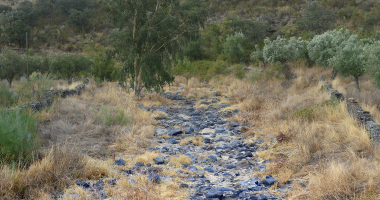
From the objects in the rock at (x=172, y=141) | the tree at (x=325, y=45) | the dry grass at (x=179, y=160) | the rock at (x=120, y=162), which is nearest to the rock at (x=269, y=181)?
the dry grass at (x=179, y=160)

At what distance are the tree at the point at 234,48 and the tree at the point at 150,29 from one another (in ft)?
42.5

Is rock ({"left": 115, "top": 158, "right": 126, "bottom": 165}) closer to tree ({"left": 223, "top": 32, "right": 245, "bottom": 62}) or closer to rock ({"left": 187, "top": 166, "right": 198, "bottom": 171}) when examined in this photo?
rock ({"left": 187, "top": 166, "right": 198, "bottom": 171})

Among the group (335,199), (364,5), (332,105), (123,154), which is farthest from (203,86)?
(364,5)

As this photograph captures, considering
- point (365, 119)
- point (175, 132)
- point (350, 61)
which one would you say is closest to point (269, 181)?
point (365, 119)

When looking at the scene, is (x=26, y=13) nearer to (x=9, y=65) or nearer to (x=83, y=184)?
(x=9, y=65)

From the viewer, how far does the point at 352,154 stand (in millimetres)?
4941

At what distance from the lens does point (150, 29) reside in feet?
42.8

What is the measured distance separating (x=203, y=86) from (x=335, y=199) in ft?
62.6

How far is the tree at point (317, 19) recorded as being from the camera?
35719 millimetres

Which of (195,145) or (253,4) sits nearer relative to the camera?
(195,145)

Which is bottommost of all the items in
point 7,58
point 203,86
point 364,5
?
point 203,86

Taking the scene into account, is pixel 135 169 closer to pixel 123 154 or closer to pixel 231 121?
pixel 123 154

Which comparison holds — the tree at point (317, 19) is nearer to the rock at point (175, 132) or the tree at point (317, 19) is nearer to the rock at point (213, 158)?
the rock at point (175, 132)

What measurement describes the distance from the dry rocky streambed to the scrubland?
0.18m
